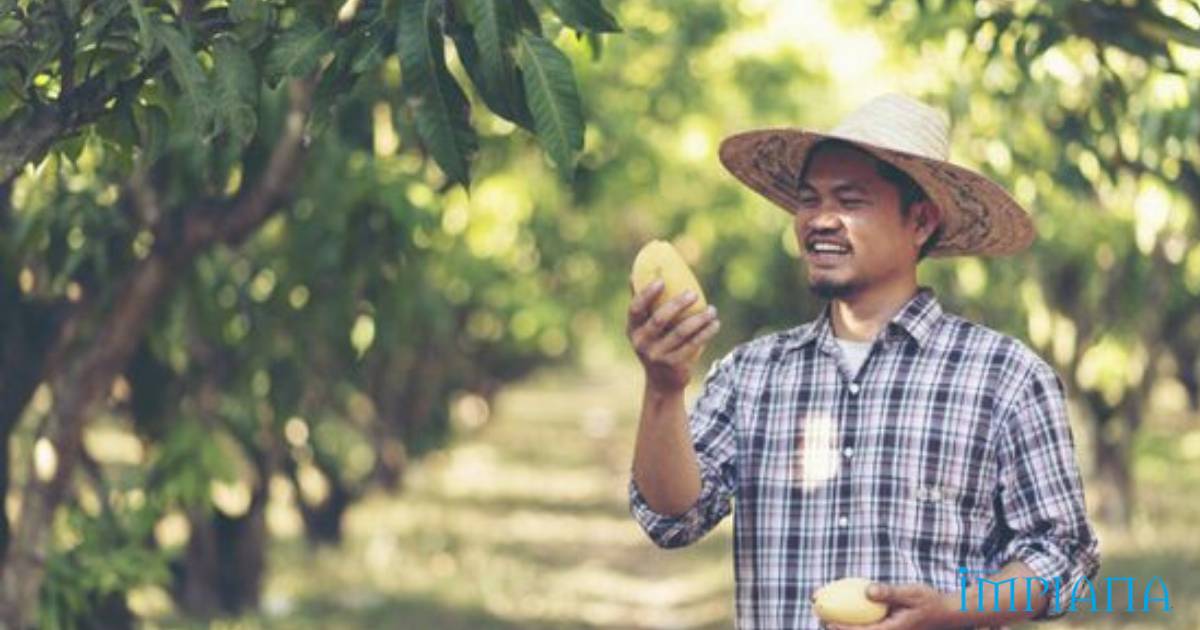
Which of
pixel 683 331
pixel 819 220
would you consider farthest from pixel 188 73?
pixel 819 220

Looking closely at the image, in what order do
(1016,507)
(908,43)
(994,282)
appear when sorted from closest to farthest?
(1016,507)
(908,43)
(994,282)

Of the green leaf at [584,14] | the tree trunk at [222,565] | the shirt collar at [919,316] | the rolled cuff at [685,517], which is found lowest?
the tree trunk at [222,565]

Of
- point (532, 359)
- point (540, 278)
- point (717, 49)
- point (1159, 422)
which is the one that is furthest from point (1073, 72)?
point (1159, 422)

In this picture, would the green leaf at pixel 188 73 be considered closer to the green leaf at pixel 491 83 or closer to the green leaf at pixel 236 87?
the green leaf at pixel 236 87

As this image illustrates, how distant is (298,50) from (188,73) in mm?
226

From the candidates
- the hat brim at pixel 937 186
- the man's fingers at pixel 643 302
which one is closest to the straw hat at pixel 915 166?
the hat brim at pixel 937 186

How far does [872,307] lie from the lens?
479 centimetres

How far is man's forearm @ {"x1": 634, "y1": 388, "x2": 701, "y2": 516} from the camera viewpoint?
4430 millimetres

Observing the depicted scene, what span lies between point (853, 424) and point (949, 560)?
1.07 ft

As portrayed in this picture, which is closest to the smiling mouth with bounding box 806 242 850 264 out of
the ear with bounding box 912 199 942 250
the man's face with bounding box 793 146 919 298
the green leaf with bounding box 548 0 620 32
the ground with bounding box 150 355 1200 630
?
the man's face with bounding box 793 146 919 298

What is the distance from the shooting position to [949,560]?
461cm

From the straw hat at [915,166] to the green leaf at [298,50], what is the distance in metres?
0.90

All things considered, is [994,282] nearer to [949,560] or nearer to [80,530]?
[80,530]

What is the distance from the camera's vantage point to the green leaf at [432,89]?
452 cm
